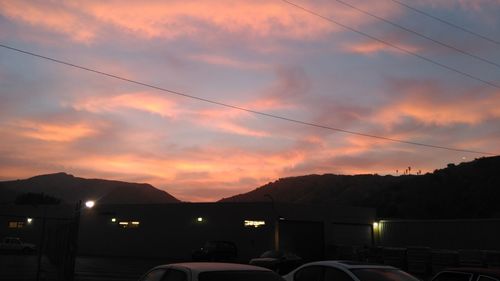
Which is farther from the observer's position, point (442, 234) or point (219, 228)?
point (219, 228)

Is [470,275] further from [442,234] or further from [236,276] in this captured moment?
[442,234]

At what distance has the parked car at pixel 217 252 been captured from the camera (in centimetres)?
4616

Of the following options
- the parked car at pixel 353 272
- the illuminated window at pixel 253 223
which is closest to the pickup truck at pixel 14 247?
the illuminated window at pixel 253 223

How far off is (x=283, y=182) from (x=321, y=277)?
174 metres

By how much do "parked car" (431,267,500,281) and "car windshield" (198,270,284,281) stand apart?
464 cm

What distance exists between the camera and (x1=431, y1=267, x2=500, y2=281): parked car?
10.1 meters

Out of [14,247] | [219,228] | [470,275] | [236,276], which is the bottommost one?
[14,247]

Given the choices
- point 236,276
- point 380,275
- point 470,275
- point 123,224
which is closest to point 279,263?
point 470,275

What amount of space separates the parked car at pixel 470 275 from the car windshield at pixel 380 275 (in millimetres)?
1130

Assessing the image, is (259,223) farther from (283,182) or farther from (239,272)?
(283,182)

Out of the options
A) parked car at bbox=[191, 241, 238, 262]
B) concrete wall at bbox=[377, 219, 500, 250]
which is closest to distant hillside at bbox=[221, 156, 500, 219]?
concrete wall at bbox=[377, 219, 500, 250]

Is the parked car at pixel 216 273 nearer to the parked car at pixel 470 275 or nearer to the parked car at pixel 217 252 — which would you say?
the parked car at pixel 470 275

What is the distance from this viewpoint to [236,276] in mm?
7551

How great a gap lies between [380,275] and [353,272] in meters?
0.52
